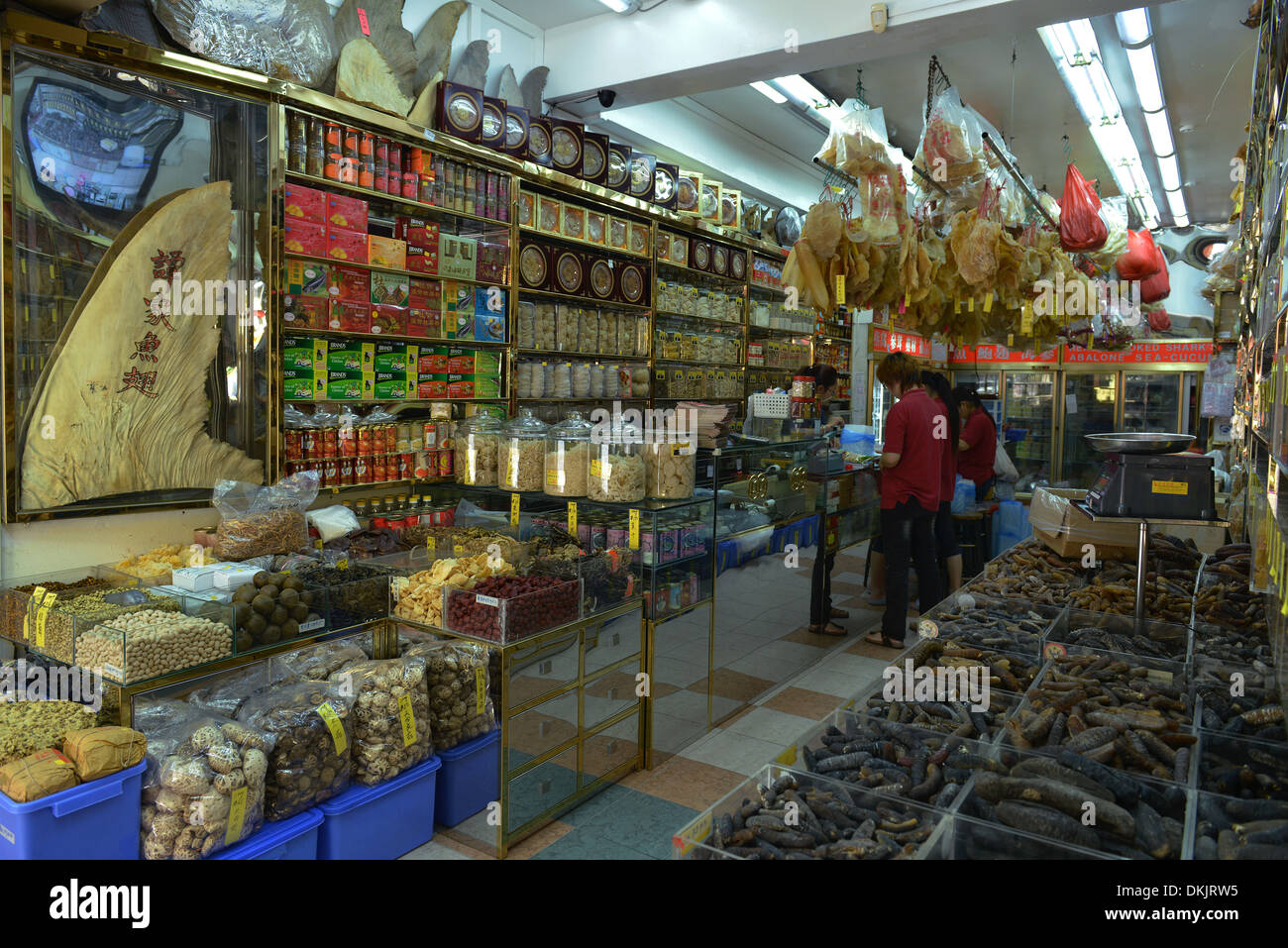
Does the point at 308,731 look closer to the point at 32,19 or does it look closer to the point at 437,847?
the point at 437,847

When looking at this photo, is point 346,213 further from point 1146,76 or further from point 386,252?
point 1146,76

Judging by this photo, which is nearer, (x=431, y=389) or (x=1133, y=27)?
(x=431, y=389)

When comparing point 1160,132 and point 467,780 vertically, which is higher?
point 1160,132

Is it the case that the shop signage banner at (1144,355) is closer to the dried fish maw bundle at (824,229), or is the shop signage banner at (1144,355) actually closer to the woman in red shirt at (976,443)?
the woman in red shirt at (976,443)

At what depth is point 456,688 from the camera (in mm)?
3062

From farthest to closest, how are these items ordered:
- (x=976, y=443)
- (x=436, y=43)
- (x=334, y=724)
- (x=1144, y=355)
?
(x=1144, y=355) < (x=976, y=443) < (x=436, y=43) < (x=334, y=724)

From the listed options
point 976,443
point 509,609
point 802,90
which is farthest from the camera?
point 976,443

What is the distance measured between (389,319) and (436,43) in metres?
1.61

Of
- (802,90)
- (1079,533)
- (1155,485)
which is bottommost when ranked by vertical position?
(1079,533)

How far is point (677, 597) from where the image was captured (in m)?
3.75

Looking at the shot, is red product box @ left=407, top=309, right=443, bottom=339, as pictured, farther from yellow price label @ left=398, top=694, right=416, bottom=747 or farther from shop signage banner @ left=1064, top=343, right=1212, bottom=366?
shop signage banner @ left=1064, top=343, right=1212, bottom=366

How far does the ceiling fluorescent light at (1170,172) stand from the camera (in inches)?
320

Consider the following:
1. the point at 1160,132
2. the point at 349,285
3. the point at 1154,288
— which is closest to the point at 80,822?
the point at 349,285

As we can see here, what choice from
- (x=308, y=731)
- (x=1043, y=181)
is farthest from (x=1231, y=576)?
(x=1043, y=181)
